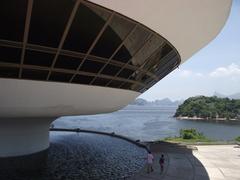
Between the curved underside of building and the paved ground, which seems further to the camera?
the paved ground

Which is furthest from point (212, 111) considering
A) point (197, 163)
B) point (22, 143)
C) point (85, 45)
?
point (85, 45)

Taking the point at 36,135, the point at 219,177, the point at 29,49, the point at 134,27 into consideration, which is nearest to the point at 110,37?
the point at 134,27

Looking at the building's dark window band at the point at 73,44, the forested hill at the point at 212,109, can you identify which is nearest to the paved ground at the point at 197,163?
the building's dark window band at the point at 73,44

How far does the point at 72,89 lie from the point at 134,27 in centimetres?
360

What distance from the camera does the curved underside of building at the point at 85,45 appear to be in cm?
870

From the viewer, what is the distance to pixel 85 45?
1012cm

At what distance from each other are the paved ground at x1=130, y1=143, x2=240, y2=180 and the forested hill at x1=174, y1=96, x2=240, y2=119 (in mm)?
115606

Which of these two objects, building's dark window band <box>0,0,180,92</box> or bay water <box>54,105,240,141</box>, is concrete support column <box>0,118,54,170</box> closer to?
building's dark window band <box>0,0,180,92</box>

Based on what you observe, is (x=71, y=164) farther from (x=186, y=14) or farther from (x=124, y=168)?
(x=186, y=14)

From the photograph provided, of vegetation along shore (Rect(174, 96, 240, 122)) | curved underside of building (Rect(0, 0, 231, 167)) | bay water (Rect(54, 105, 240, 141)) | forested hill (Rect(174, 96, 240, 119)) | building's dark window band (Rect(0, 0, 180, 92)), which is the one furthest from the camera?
forested hill (Rect(174, 96, 240, 119))

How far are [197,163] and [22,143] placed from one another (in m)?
10.9

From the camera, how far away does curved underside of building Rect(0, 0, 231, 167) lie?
8.70 m

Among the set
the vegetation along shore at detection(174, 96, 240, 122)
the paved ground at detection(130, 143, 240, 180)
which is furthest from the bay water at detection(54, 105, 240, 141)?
the vegetation along shore at detection(174, 96, 240, 122)

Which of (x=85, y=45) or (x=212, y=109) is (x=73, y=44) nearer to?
(x=85, y=45)
